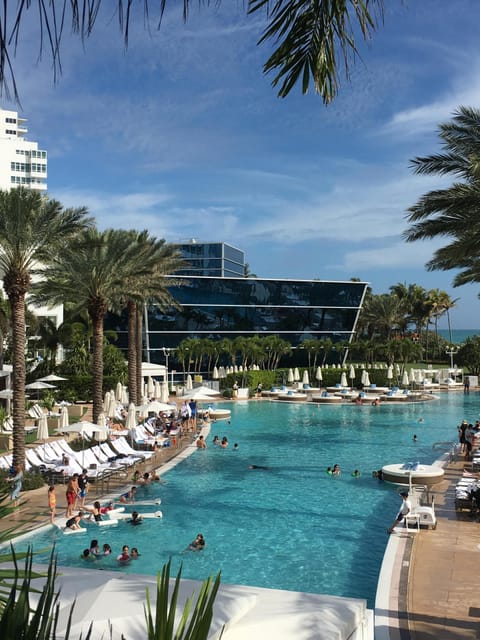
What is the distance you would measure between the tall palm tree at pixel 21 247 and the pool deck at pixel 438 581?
2985 mm

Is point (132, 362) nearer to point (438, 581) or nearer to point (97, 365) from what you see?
point (97, 365)

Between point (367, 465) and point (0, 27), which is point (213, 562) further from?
point (0, 27)

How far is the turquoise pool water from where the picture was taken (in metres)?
12.4

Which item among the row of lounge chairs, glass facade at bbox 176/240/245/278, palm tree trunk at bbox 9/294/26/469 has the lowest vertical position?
the row of lounge chairs

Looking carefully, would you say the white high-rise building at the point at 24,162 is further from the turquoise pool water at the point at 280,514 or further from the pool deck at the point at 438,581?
the pool deck at the point at 438,581

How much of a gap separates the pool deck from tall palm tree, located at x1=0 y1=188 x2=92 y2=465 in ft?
9.79

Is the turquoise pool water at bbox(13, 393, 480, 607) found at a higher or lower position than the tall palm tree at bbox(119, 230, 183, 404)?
lower

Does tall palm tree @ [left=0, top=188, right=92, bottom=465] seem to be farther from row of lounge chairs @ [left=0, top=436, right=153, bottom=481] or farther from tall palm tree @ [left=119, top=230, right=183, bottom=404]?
tall palm tree @ [left=119, top=230, right=183, bottom=404]

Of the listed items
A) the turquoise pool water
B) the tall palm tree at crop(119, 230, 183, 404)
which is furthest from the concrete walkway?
the tall palm tree at crop(119, 230, 183, 404)

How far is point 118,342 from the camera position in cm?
5959

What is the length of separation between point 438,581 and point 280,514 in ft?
20.8

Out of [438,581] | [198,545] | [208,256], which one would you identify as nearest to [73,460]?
[198,545]

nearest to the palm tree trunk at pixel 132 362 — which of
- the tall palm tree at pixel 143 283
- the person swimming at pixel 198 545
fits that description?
the tall palm tree at pixel 143 283

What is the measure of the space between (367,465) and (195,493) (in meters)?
6.99
